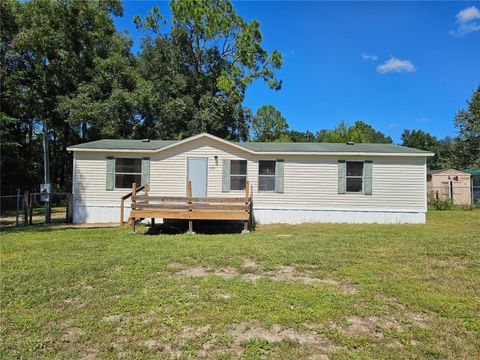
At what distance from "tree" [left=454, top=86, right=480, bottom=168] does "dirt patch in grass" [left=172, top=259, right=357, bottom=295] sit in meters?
31.8

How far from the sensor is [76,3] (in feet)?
67.4

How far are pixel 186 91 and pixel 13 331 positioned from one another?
20560mm

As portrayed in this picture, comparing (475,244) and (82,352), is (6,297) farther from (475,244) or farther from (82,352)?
(475,244)

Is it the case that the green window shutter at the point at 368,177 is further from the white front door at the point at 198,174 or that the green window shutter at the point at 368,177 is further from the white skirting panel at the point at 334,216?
the white front door at the point at 198,174

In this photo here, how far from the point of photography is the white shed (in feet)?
39.2

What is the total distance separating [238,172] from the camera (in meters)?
12.2

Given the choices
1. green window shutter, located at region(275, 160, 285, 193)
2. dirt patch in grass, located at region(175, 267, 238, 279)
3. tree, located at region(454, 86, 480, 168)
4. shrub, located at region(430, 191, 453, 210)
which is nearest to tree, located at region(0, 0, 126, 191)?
green window shutter, located at region(275, 160, 285, 193)

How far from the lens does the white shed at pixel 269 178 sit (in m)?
11.9

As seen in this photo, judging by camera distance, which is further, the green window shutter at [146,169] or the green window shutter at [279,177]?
the green window shutter at [146,169]

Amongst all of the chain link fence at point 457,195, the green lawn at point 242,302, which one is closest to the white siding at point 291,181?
the green lawn at point 242,302

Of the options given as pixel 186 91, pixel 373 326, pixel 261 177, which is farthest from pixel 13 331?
pixel 186 91

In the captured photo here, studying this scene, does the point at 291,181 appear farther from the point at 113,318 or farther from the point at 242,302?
the point at 113,318

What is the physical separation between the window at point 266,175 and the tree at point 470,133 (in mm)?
26380

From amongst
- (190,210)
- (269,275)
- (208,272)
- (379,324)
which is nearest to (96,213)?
(190,210)
